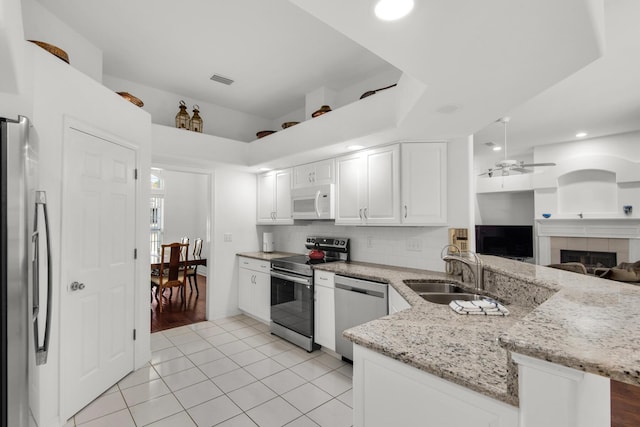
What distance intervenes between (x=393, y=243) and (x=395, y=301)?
1005mm

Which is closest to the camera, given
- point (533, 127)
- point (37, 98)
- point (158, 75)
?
point (37, 98)

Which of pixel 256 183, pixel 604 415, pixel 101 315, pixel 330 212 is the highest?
pixel 256 183

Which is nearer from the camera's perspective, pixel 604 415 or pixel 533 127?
pixel 604 415

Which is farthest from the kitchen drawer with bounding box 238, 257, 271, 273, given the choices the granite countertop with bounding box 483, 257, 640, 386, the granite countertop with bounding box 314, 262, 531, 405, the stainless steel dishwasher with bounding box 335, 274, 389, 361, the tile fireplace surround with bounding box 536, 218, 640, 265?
the tile fireplace surround with bounding box 536, 218, 640, 265

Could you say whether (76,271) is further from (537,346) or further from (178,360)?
(537,346)

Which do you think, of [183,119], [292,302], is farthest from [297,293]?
[183,119]

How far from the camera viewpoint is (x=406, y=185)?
Answer: 2969mm

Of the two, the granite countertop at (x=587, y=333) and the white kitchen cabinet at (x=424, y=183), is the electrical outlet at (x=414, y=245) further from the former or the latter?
the granite countertop at (x=587, y=333)

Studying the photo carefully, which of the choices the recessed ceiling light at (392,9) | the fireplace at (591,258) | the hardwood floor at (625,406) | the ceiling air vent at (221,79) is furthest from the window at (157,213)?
the fireplace at (591,258)

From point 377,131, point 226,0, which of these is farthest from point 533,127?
point 226,0

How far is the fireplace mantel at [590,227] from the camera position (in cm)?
505

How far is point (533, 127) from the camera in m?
4.83

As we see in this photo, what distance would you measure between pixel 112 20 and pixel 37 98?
1.06 metres

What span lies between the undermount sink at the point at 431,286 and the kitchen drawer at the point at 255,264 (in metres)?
1.97
